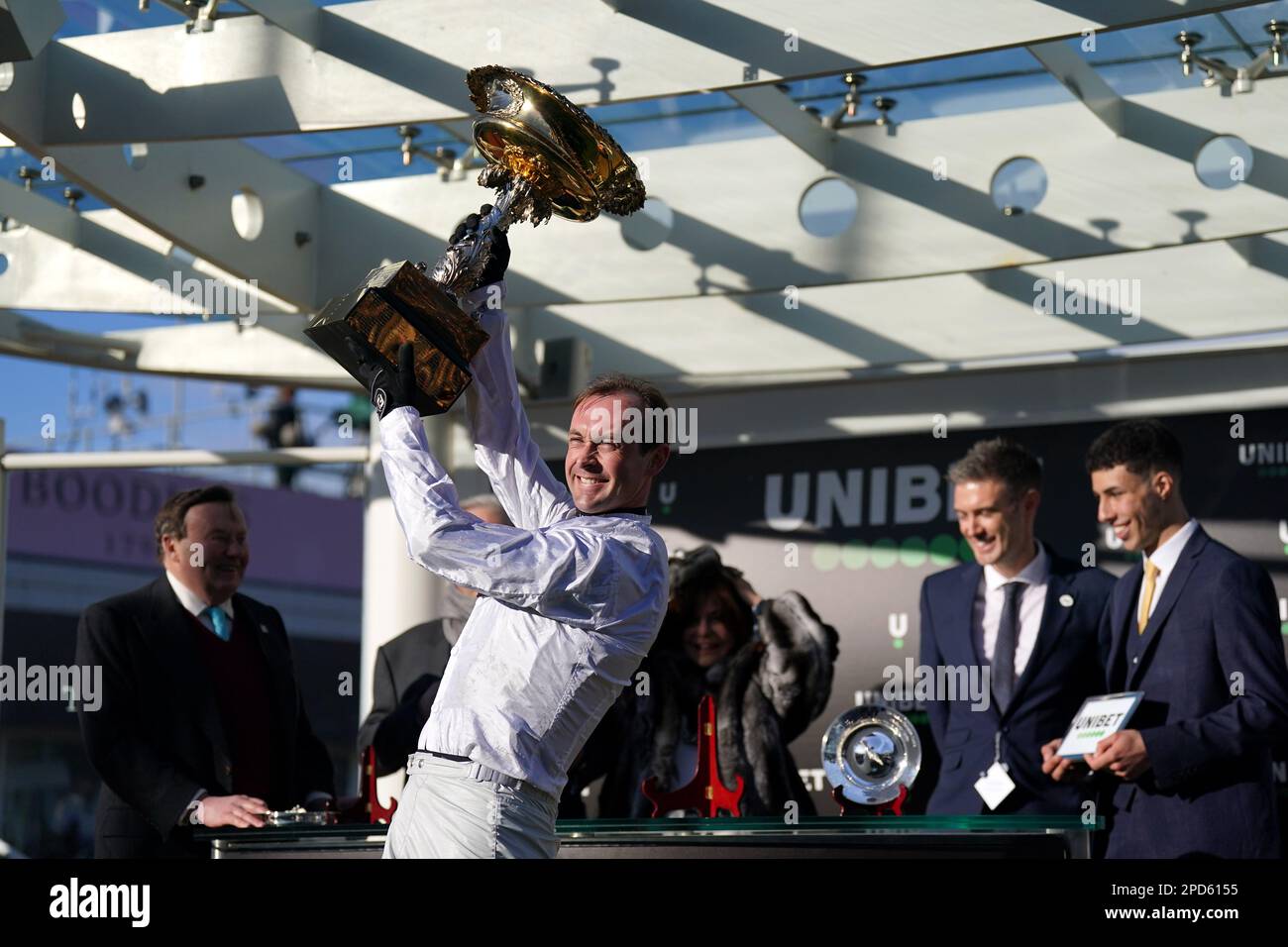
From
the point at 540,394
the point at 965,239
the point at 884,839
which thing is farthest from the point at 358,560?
the point at 884,839

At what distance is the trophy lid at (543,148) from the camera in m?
3.92

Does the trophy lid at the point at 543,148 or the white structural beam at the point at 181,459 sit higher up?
the trophy lid at the point at 543,148

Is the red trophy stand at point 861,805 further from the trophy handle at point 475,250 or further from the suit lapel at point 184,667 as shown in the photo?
the suit lapel at point 184,667

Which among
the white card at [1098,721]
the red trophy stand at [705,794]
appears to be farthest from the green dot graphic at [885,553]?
the red trophy stand at [705,794]

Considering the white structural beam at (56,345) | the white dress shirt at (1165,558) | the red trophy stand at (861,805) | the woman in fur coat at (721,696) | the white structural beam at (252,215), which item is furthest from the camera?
the white structural beam at (56,345)

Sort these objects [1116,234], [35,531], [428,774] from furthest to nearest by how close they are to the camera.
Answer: [35,531] < [1116,234] < [428,774]

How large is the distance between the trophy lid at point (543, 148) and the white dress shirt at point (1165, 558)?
119 inches

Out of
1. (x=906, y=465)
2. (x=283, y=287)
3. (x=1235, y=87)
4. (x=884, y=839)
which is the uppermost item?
(x=1235, y=87)

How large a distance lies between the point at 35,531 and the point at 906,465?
13.1 m

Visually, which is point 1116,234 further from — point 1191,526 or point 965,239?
point 1191,526

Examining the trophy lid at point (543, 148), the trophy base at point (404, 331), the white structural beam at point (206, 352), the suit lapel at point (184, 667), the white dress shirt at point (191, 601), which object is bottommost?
the suit lapel at point (184, 667)

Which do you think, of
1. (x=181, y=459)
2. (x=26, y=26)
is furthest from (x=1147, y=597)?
(x=181, y=459)

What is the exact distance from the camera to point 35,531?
18984 millimetres

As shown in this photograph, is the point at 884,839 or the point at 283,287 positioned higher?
the point at 283,287
